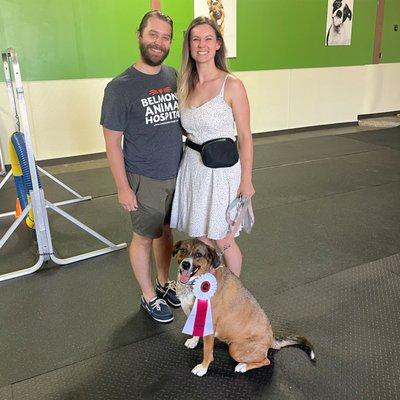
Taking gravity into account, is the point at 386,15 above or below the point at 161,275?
above

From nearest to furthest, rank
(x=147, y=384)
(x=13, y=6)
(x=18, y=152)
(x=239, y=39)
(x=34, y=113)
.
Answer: (x=147, y=384) → (x=18, y=152) → (x=13, y=6) → (x=34, y=113) → (x=239, y=39)

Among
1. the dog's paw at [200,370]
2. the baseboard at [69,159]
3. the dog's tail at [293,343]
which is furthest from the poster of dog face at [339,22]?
the dog's paw at [200,370]

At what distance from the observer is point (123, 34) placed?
5.12 m

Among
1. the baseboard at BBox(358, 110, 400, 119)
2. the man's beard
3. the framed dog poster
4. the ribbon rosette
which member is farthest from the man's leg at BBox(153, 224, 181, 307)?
the baseboard at BBox(358, 110, 400, 119)

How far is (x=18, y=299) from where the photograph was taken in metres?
2.36

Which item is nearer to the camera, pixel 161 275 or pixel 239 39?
pixel 161 275

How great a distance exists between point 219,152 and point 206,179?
0.47 ft

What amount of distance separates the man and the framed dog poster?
13.5 feet

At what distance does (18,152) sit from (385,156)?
4.53 metres

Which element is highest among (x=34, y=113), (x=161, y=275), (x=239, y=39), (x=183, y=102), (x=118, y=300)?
(x=239, y=39)

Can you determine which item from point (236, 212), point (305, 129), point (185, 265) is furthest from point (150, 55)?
point (305, 129)

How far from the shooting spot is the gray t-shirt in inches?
68.0

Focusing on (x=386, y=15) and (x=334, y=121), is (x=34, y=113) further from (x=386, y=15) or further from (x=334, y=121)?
(x=386, y=15)

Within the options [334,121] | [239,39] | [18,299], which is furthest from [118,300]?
[334,121]
